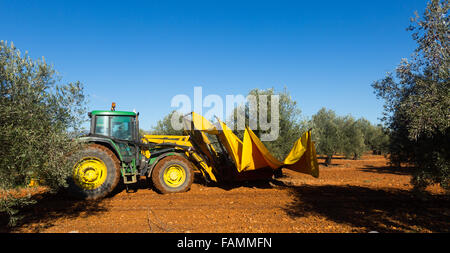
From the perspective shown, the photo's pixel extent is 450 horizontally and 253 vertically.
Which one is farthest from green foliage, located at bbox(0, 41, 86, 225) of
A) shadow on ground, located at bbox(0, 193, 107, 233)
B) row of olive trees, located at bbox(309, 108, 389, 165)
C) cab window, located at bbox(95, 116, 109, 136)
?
row of olive trees, located at bbox(309, 108, 389, 165)

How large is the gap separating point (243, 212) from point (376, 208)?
376cm

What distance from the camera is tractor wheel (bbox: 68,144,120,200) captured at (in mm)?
7969

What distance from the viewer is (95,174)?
823 cm

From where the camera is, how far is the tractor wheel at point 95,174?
7.97 meters

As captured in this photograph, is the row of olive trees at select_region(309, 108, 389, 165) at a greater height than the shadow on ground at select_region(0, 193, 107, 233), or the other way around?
the row of olive trees at select_region(309, 108, 389, 165)

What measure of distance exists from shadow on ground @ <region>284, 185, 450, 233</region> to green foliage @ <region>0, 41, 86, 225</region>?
5.56 metres

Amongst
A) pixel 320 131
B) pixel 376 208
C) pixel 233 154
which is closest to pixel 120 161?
pixel 233 154

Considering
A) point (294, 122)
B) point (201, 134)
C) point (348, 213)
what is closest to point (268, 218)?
point (348, 213)

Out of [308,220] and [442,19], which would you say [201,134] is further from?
[442,19]

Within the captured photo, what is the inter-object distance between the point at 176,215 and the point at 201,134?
13.1 feet

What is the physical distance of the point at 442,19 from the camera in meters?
6.44

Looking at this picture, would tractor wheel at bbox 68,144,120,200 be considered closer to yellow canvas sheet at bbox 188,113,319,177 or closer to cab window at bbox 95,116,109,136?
cab window at bbox 95,116,109,136

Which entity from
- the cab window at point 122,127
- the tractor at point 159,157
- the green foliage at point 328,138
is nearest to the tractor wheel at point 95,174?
the tractor at point 159,157

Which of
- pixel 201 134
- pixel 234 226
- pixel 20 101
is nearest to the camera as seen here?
pixel 20 101
